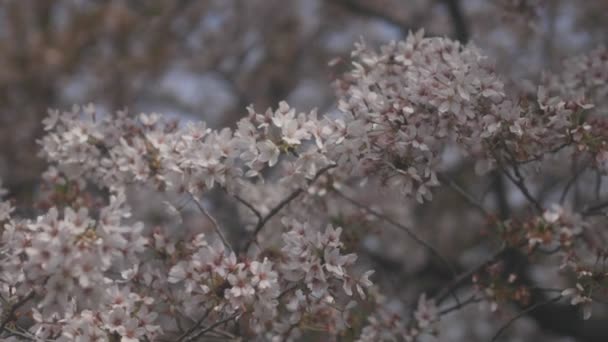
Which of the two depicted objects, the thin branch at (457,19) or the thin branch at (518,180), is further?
the thin branch at (457,19)

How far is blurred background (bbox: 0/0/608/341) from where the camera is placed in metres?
7.71

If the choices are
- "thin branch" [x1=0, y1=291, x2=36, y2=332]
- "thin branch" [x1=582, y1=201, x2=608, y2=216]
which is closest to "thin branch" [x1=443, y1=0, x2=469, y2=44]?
"thin branch" [x1=582, y1=201, x2=608, y2=216]

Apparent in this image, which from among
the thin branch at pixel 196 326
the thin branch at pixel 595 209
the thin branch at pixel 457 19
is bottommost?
the thin branch at pixel 196 326

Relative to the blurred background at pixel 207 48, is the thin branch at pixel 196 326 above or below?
below

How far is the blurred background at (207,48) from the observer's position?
7711mm

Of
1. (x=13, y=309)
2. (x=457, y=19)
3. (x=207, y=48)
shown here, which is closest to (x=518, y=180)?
(x=13, y=309)

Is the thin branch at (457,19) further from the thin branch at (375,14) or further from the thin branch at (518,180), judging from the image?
the thin branch at (518,180)

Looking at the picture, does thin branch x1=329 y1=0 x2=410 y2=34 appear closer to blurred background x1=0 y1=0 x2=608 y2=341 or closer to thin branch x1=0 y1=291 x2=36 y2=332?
blurred background x1=0 y1=0 x2=608 y2=341

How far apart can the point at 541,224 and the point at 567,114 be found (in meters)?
0.70

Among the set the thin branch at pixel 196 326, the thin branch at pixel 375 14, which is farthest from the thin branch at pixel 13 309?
the thin branch at pixel 375 14

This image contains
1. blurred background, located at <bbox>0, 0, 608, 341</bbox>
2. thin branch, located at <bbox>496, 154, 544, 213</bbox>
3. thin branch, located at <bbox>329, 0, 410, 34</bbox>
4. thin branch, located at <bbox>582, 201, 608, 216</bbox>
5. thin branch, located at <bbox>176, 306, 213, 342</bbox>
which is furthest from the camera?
blurred background, located at <bbox>0, 0, 608, 341</bbox>

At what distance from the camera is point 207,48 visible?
10.1 meters

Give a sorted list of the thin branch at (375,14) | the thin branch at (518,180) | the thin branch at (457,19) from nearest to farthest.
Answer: the thin branch at (518,180), the thin branch at (457,19), the thin branch at (375,14)

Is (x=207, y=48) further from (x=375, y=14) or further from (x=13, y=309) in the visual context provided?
(x=13, y=309)
